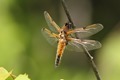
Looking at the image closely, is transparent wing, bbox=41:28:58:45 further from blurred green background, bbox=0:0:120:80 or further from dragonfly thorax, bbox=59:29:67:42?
blurred green background, bbox=0:0:120:80

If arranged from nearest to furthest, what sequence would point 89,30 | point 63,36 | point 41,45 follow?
point 63,36 < point 89,30 < point 41,45

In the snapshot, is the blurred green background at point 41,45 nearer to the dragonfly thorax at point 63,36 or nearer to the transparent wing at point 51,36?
the transparent wing at point 51,36

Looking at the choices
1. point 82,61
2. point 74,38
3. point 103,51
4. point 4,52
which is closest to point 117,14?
point 82,61

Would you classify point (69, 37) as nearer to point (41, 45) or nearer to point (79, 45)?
point (79, 45)

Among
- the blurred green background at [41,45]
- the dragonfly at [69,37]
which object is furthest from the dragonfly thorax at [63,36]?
the blurred green background at [41,45]

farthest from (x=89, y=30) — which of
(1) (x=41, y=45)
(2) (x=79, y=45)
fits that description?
(1) (x=41, y=45)

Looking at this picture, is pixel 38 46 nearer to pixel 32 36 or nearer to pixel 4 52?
pixel 32 36

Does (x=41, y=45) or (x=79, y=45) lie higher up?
(x=79, y=45)
